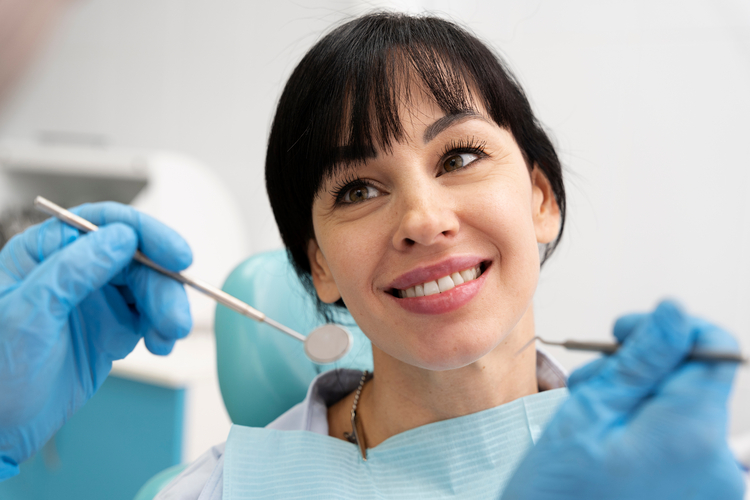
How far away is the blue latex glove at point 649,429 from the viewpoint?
481 mm

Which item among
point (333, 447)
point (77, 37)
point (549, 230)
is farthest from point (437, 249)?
point (77, 37)

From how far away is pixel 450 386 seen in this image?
929mm

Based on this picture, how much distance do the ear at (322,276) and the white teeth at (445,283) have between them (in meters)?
0.24

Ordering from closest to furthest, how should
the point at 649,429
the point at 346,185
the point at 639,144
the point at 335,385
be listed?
1. the point at 649,429
2. the point at 346,185
3. the point at 335,385
4. the point at 639,144

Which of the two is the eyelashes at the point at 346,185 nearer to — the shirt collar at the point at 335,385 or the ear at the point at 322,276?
the ear at the point at 322,276

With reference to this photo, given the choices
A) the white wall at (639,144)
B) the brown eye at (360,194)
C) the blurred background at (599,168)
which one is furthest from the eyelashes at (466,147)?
the white wall at (639,144)

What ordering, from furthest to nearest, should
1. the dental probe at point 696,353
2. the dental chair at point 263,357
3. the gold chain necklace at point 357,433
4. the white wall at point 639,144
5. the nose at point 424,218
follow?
the white wall at point 639,144 → the dental chair at point 263,357 → the gold chain necklace at point 357,433 → the nose at point 424,218 → the dental probe at point 696,353

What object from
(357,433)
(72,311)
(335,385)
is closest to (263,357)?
(335,385)

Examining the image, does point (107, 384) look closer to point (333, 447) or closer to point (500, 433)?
point (333, 447)

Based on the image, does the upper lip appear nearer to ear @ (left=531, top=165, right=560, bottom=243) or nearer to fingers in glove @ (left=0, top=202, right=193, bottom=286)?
ear @ (left=531, top=165, right=560, bottom=243)

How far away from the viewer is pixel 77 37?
2.83 meters

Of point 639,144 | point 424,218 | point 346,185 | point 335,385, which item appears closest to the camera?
point 424,218

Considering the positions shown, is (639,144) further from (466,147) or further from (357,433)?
(357,433)

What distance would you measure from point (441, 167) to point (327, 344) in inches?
15.1
